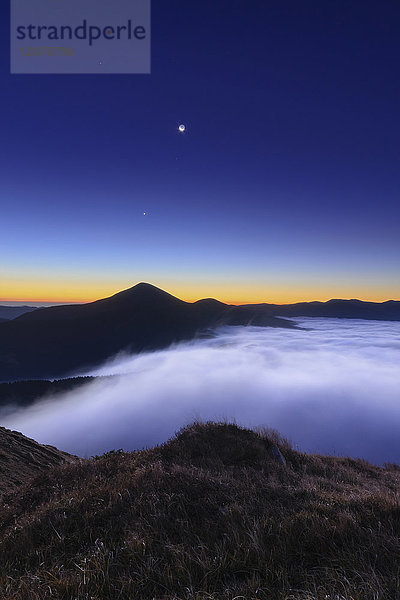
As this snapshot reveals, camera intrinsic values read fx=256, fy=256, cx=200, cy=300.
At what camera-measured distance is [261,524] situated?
12.0ft

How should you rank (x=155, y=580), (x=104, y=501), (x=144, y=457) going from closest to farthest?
(x=155, y=580) → (x=104, y=501) → (x=144, y=457)

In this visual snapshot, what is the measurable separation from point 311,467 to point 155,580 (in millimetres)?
9225

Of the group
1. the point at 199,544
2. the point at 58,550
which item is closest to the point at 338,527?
the point at 199,544

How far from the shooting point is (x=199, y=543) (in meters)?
3.35

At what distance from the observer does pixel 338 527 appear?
3.42 meters

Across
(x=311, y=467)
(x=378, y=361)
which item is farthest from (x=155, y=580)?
(x=378, y=361)

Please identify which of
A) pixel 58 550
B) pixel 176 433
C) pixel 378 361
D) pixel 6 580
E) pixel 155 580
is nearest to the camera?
pixel 155 580

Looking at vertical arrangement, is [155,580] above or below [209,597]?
below

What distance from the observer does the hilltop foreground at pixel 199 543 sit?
260 cm

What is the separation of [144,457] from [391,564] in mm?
7096

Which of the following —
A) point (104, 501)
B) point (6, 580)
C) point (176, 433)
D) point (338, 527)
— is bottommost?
point (176, 433)

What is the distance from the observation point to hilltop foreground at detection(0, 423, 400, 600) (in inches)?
103

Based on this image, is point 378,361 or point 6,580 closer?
point 6,580

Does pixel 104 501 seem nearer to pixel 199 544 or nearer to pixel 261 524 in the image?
pixel 199 544
